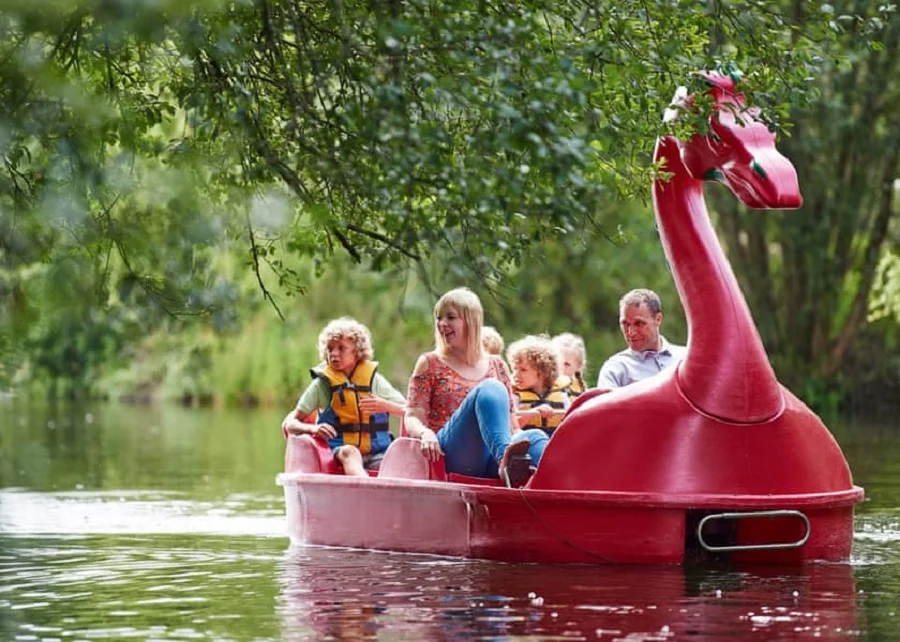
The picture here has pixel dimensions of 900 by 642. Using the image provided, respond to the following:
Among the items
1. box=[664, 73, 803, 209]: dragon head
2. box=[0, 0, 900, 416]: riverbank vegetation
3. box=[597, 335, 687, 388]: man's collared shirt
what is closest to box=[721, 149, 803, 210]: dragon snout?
box=[664, 73, 803, 209]: dragon head

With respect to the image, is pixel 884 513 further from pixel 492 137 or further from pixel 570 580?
pixel 492 137

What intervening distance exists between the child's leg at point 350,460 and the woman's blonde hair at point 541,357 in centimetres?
105

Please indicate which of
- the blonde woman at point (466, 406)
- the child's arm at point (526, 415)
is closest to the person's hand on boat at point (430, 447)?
the blonde woman at point (466, 406)

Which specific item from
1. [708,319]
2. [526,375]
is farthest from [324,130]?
[526,375]

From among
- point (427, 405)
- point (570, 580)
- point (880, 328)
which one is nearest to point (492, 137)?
point (570, 580)

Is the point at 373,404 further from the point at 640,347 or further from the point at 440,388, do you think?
the point at 640,347

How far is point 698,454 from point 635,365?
1.59 m

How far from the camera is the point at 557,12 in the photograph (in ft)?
27.6

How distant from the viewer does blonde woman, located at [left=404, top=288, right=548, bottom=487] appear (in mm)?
9516

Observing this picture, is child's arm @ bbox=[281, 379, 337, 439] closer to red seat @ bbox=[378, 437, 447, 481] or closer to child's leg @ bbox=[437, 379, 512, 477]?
red seat @ bbox=[378, 437, 447, 481]

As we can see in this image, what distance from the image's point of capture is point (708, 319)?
30.1 ft

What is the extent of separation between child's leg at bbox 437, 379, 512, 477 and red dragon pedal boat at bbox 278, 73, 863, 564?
0.26m

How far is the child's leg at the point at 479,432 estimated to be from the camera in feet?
31.1

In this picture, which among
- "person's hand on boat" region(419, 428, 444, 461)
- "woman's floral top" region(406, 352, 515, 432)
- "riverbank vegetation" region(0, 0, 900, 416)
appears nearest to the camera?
"riverbank vegetation" region(0, 0, 900, 416)
